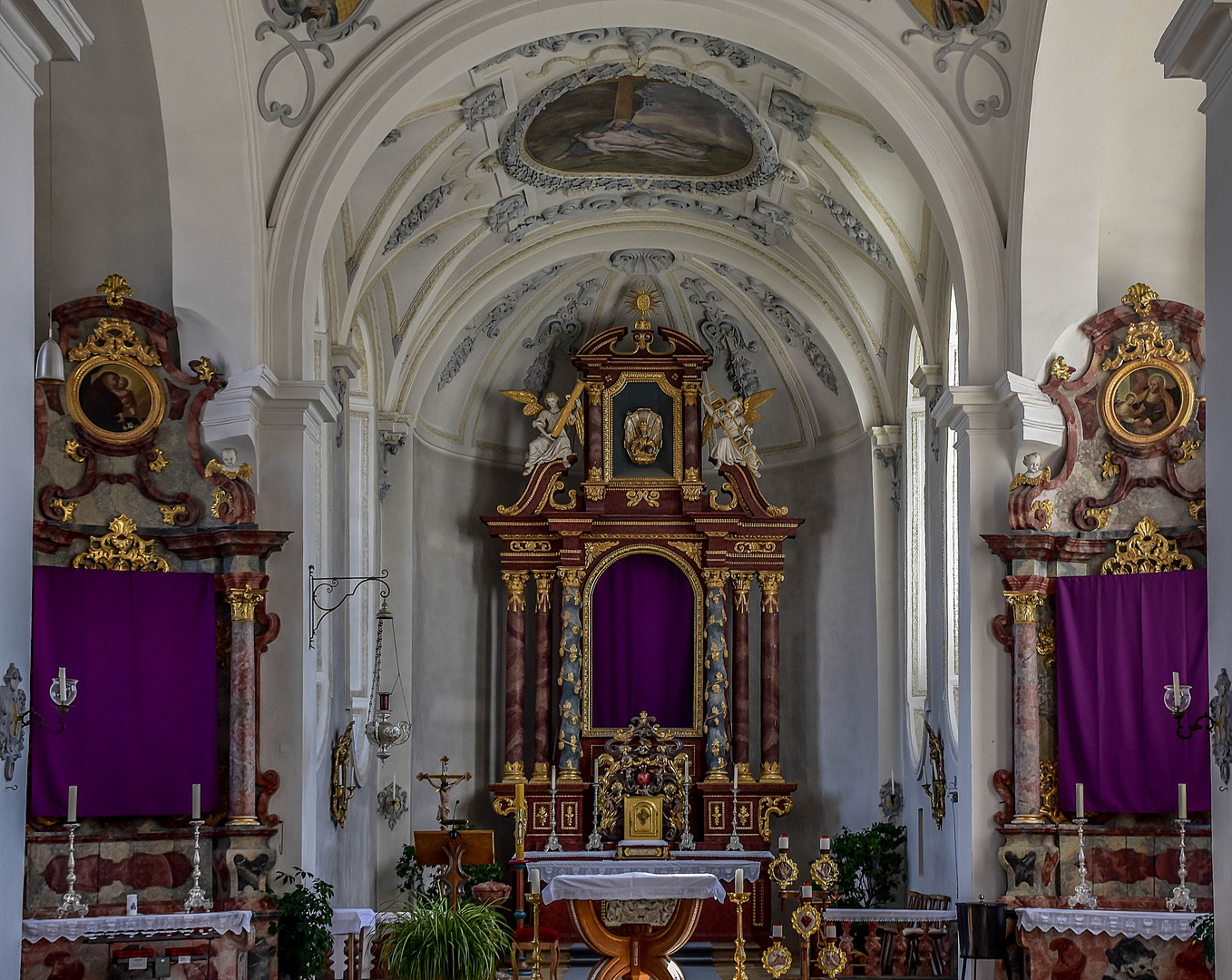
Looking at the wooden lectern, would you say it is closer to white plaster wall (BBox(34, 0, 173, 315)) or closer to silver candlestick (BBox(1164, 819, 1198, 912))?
white plaster wall (BBox(34, 0, 173, 315))

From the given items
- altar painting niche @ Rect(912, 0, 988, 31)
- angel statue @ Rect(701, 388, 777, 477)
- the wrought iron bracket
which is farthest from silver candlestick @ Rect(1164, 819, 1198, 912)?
angel statue @ Rect(701, 388, 777, 477)

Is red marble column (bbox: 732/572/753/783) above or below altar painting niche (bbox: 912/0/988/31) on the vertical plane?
below

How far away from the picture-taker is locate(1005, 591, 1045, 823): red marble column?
1078cm

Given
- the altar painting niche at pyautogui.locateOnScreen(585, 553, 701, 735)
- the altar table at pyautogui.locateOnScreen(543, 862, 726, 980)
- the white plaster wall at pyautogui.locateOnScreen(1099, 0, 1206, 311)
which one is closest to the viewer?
the altar table at pyautogui.locateOnScreen(543, 862, 726, 980)

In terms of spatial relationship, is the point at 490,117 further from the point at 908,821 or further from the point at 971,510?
the point at 908,821

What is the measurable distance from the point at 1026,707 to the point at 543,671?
7540mm

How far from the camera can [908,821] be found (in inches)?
609

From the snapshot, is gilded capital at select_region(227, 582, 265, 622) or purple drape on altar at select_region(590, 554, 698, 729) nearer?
gilded capital at select_region(227, 582, 265, 622)

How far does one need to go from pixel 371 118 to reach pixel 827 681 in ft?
31.4

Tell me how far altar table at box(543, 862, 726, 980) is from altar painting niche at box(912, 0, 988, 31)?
6.46m

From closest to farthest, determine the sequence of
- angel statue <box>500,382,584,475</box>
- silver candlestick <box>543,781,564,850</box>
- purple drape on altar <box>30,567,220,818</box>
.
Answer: purple drape on altar <box>30,567,220,818</box>, silver candlestick <box>543,781,564,850</box>, angel statue <box>500,382,584,475</box>

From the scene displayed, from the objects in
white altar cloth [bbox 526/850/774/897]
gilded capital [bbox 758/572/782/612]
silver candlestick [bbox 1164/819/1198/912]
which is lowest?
white altar cloth [bbox 526/850/774/897]

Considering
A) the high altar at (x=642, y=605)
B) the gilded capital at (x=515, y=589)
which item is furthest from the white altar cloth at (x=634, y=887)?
the gilded capital at (x=515, y=589)

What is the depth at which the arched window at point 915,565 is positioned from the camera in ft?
51.2
